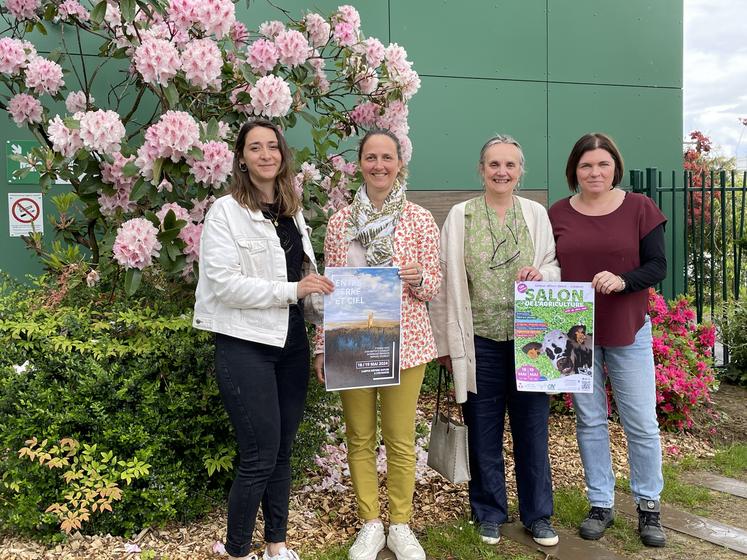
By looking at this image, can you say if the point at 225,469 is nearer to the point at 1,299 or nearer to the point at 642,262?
the point at 1,299

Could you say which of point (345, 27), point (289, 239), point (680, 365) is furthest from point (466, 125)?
point (289, 239)

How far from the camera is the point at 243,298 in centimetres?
286

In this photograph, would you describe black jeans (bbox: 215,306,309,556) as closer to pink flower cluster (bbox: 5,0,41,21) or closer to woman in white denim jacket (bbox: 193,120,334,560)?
woman in white denim jacket (bbox: 193,120,334,560)

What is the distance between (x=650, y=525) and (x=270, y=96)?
3136mm

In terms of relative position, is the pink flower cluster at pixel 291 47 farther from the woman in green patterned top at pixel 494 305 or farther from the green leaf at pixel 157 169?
the woman in green patterned top at pixel 494 305

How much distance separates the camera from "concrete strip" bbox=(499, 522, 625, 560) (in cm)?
353

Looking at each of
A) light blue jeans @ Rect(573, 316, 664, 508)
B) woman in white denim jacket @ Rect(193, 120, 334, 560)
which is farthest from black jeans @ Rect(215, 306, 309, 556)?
light blue jeans @ Rect(573, 316, 664, 508)

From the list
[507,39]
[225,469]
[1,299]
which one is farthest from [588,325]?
[507,39]

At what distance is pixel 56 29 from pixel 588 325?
461cm

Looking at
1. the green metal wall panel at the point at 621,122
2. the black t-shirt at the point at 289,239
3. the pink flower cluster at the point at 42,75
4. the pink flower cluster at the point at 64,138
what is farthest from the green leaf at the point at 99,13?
the green metal wall panel at the point at 621,122

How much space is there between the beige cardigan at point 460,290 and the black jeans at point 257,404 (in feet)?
2.50

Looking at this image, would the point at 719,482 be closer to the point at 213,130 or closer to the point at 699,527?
the point at 699,527

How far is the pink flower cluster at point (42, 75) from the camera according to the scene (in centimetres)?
402

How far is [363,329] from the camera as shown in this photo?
320cm
